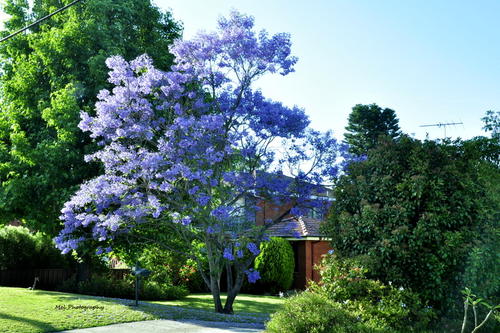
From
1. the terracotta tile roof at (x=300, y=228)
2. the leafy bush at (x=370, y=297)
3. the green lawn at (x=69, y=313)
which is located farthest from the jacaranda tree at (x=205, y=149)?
the terracotta tile roof at (x=300, y=228)

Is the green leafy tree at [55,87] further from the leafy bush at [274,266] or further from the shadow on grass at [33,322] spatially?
the leafy bush at [274,266]

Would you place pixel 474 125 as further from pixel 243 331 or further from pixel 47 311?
pixel 47 311

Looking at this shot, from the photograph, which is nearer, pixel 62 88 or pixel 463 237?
pixel 463 237

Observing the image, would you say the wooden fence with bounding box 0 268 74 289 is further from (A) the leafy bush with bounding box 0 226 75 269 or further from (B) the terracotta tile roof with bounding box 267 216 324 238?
(B) the terracotta tile roof with bounding box 267 216 324 238

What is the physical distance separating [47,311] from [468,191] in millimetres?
9472

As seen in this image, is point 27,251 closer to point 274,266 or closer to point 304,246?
point 274,266

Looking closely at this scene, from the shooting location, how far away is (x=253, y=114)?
1392cm

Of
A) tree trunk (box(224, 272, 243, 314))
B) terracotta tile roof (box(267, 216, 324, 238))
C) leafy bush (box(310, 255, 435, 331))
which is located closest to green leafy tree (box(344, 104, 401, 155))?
terracotta tile roof (box(267, 216, 324, 238))

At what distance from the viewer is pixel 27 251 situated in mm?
21031

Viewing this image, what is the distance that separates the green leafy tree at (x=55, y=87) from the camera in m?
16.2

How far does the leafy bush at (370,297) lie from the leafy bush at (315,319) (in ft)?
1.30

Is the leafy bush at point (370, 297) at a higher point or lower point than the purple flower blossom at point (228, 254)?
lower

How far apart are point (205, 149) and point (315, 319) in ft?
20.0

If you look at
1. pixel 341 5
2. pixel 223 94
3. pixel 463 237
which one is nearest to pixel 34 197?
pixel 223 94
